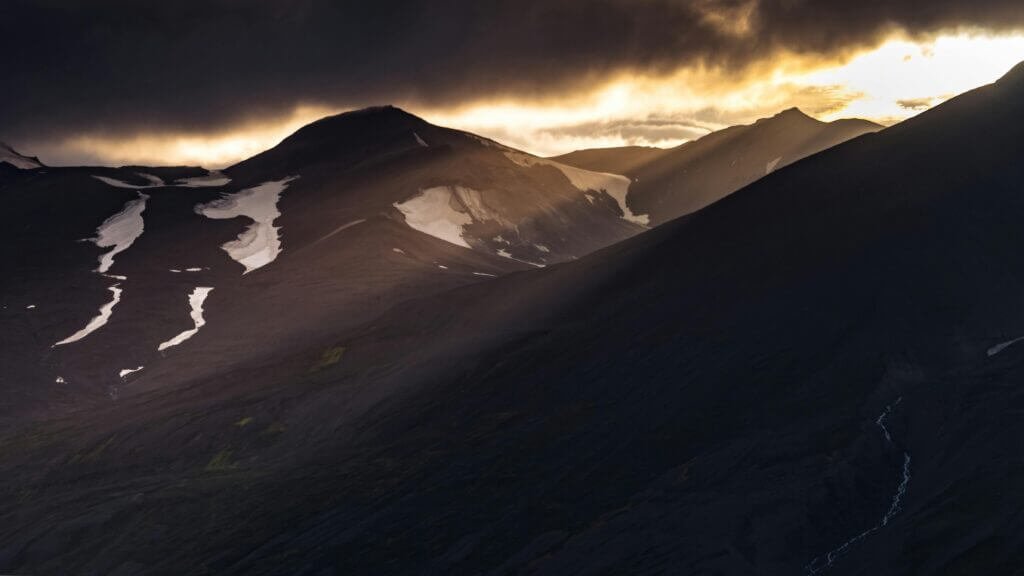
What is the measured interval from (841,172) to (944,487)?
101347mm

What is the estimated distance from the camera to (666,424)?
412 feet

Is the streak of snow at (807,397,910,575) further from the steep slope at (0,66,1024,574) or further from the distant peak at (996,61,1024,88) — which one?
the distant peak at (996,61,1024,88)

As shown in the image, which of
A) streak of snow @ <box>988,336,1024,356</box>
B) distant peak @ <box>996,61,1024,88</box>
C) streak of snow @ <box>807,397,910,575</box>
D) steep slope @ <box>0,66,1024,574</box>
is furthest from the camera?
distant peak @ <box>996,61,1024,88</box>

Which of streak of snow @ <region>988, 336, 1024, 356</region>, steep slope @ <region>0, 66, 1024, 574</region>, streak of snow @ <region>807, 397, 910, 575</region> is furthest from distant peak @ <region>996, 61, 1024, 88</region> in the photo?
streak of snow @ <region>807, 397, 910, 575</region>

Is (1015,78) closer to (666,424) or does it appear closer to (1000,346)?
(1000,346)

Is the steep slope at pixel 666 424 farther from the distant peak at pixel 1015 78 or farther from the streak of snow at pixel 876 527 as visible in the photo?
the distant peak at pixel 1015 78

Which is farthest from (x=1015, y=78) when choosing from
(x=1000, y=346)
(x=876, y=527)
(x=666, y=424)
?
(x=876, y=527)

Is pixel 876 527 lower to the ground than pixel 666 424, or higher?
lower

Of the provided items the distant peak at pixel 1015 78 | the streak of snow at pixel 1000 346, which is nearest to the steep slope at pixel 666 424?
the streak of snow at pixel 1000 346

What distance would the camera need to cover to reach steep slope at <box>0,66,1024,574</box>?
329 feet

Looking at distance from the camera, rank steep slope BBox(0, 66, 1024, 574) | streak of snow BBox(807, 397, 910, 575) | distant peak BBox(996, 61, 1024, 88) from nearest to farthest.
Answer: streak of snow BBox(807, 397, 910, 575) → steep slope BBox(0, 66, 1024, 574) → distant peak BBox(996, 61, 1024, 88)

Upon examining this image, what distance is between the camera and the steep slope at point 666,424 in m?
100

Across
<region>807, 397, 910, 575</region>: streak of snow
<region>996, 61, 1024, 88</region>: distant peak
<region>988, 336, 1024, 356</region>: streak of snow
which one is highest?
<region>996, 61, 1024, 88</region>: distant peak

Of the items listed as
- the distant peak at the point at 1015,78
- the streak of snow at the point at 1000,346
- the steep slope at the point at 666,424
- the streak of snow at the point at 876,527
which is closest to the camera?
the streak of snow at the point at 876,527
